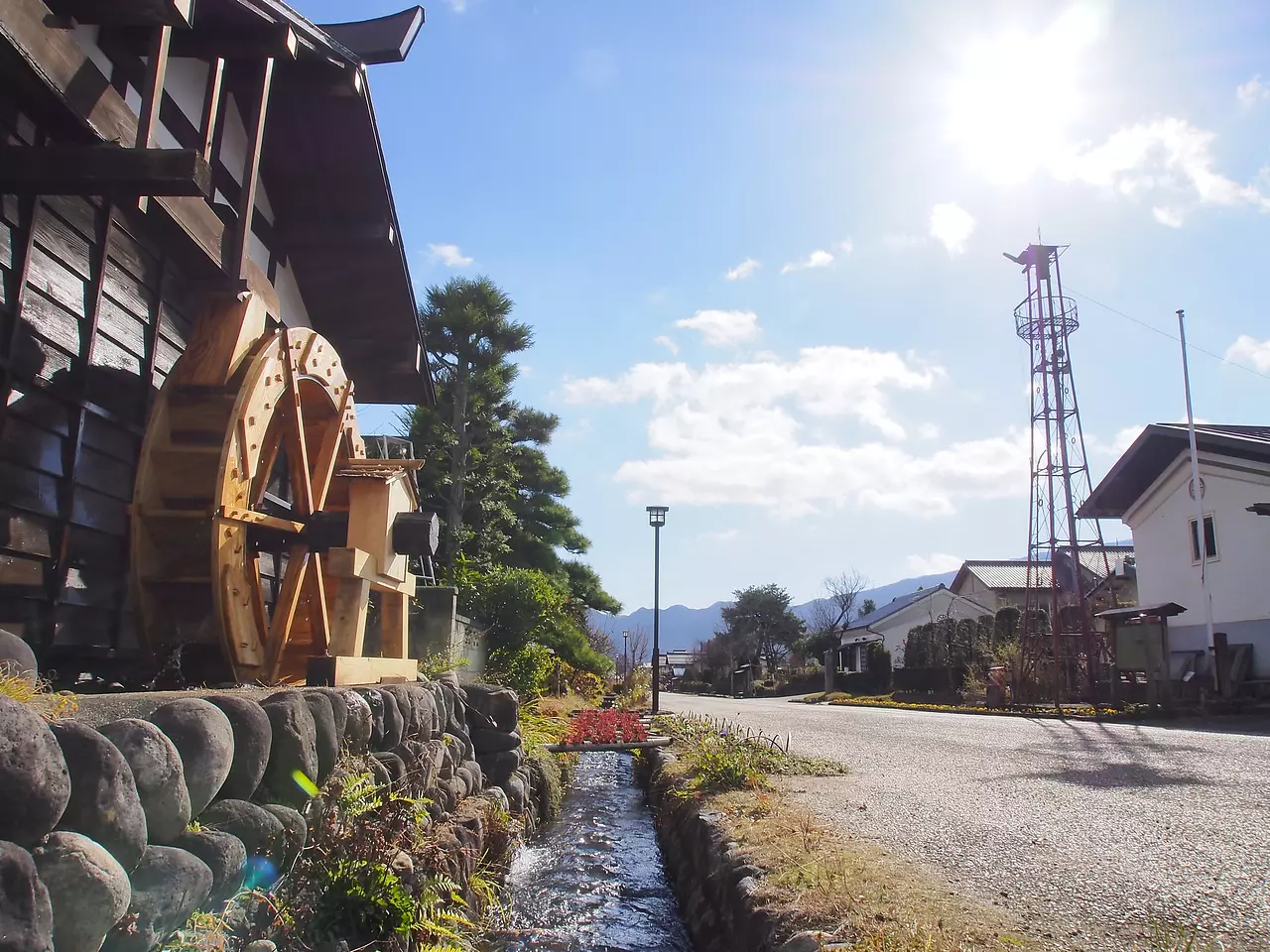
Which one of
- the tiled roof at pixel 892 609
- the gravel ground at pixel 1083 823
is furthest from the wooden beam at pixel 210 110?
the tiled roof at pixel 892 609

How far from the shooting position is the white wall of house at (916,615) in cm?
4178

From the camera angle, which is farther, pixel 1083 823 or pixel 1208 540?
pixel 1208 540

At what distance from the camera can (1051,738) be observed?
34.9ft

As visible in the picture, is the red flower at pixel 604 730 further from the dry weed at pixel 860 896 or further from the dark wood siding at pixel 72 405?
the dark wood siding at pixel 72 405

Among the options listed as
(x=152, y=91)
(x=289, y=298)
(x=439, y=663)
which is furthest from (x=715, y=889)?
(x=289, y=298)

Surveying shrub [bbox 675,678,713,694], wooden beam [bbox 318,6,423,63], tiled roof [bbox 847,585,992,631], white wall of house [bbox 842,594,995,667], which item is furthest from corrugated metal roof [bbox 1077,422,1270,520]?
shrub [bbox 675,678,713,694]

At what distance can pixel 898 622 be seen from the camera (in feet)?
151

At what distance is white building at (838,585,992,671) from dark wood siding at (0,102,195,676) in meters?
38.6

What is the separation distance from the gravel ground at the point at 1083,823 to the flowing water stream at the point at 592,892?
115 cm

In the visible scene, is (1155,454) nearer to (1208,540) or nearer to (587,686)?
(1208,540)

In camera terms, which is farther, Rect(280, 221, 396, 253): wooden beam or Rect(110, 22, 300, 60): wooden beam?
Rect(280, 221, 396, 253): wooden beam

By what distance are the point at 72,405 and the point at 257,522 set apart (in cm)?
133

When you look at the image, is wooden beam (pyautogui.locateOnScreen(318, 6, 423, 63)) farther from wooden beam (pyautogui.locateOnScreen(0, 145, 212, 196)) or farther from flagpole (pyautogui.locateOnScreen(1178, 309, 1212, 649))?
flagpole (pyautogui.locateOnScreen(1178, 309, 1212, 649))

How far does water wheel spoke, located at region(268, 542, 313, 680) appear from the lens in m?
5.89
